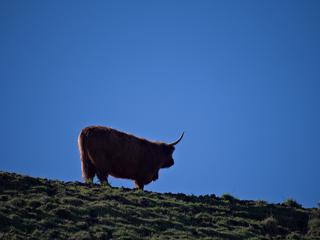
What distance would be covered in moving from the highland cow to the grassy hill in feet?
10.0

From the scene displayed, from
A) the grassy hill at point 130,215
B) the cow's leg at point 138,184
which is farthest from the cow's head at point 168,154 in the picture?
the grassy hill at point 130,215

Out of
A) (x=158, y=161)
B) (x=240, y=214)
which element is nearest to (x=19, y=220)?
(x=240, y=214)

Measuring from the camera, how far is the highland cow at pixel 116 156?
78.3ft

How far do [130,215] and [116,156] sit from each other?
7.36 meters

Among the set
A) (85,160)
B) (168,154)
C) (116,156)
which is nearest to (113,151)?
(116,156)

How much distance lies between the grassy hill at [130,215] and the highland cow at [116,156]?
3.06 meters

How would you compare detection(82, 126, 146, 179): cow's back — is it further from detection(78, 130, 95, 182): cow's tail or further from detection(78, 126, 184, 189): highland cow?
detection(78, 130, 95, 182): cow's tail

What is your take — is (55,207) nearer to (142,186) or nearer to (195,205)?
(195,205)

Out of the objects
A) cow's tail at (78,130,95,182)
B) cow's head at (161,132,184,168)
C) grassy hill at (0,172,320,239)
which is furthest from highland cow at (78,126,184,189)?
grassy hill at (0,172,320,239)

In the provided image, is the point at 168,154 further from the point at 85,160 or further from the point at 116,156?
the point at 85,160

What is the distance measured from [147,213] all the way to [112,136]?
23.4 ft

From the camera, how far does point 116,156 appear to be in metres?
24.7

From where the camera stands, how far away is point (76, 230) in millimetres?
15633

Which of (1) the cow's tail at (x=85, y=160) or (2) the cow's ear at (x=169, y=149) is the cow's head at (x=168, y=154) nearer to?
(2) the cow's ear at (x=169, y=149)
